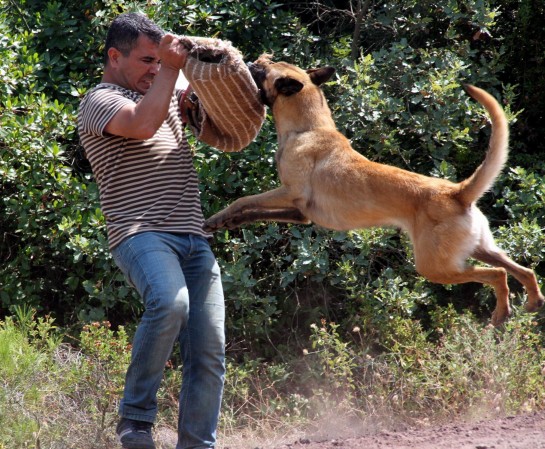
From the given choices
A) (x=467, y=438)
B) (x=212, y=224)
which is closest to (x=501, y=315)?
(x=467, y=438)

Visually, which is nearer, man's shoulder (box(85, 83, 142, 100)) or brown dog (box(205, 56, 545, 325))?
man's shoulder (box(85, 83, 142, 100))

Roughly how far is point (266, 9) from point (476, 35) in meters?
1.86

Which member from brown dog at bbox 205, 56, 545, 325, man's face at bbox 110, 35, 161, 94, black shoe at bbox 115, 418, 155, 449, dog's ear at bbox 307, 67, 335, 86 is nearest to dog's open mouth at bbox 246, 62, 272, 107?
brown dog at bbox 205, 56, 545, 325

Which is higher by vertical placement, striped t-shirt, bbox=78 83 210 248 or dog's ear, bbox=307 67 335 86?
dog's ear, bbox=307 67 335 86

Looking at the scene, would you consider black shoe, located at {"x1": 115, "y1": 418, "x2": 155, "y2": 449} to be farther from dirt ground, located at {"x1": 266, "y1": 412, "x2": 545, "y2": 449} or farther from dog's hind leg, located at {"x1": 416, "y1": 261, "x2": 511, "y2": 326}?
dog's hind leg, located at {"x1": 416, "y1": 261, "x2": 511, "y2": 326}

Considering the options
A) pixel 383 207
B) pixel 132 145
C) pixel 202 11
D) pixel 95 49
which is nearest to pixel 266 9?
pixel 202 11

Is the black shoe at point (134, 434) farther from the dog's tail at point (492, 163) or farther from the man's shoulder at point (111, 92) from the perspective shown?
the dog's tail at point (492, 163)

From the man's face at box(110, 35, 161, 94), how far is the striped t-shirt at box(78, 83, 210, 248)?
4.6 inches

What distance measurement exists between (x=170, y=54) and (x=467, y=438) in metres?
2.54

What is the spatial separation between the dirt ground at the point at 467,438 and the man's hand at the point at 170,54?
2217 mm

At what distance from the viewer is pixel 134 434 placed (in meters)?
3.77

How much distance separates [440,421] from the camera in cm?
554

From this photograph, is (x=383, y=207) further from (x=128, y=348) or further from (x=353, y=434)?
(x=128, y=348)

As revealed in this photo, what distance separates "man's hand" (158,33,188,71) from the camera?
155 inches
